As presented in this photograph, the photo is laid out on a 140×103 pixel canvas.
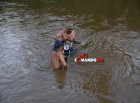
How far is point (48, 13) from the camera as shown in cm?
1519

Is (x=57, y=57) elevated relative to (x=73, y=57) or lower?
elevated

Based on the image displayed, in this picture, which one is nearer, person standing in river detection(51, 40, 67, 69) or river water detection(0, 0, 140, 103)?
river water detection(0, 0, 140, 103)

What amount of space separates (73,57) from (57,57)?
5.42ft

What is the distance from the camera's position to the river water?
5.92 m

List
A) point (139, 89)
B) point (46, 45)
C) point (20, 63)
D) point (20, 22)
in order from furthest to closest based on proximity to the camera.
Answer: point (20, 22) < point (46, 45) < point (20, 63) < point (139, 89)

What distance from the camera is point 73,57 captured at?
827 centimetres

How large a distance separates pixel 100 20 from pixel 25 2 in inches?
336

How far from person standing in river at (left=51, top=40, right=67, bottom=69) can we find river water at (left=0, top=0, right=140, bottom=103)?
245 millimetres

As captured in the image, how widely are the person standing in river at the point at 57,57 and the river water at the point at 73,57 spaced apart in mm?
245

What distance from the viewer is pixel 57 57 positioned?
670 centimetres

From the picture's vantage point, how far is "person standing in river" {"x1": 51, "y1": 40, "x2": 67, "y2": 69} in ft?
20.8

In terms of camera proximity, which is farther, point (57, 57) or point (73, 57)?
point (73, 57)

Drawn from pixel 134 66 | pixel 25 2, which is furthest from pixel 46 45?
pixel 25 2

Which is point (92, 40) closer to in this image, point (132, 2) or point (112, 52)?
point (112, 52)
